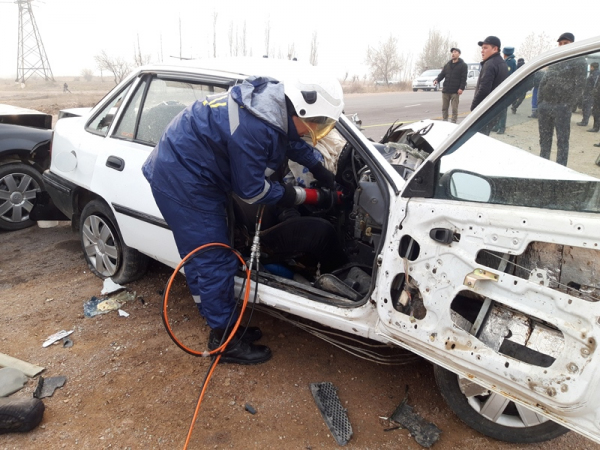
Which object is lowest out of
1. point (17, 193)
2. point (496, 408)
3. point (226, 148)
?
point (496, 408)

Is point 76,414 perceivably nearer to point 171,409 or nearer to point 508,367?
point 171,409

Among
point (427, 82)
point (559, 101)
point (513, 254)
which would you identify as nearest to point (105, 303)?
point (513, 254)

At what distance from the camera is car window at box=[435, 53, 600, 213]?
5.65ft

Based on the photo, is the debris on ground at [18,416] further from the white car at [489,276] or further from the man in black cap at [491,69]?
the man in black cap at [491,69]

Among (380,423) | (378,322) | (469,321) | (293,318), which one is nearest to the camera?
(469,321)

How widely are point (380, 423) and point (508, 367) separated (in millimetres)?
887

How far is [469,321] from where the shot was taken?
6.27 feet

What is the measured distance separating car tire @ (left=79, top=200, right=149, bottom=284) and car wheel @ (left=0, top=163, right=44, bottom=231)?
1.47 meters

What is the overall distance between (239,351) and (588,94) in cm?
227

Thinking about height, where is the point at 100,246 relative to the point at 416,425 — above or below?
above

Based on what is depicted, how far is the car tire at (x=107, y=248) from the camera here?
133 inches

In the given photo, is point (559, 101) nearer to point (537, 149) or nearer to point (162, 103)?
point (537, 149)

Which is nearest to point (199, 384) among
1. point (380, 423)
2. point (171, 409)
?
point (171, 409)

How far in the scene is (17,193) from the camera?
4.54 m
